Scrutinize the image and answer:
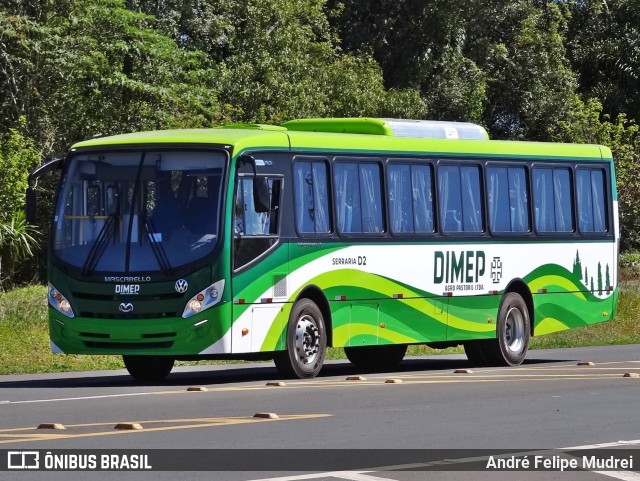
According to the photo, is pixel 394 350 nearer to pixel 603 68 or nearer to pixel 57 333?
pixel 57 333

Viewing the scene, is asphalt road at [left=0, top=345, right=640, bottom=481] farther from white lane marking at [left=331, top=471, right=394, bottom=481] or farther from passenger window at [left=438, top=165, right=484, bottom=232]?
passenger window at [left=438, top=165, right=484, bottom=232]

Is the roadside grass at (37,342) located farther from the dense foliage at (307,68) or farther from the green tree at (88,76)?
the green tree at (88,76)

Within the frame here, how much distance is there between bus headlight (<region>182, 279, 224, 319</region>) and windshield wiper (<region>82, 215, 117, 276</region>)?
1.30 meters

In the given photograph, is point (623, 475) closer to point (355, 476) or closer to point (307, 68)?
point (355, 476)

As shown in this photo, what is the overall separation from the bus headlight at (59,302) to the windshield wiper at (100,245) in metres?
0.42

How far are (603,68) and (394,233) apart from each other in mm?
34844

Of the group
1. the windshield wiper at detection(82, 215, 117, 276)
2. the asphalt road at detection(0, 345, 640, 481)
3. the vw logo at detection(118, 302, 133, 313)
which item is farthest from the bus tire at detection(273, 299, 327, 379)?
the windshield wiper at detection(82, 215, 117, 276)

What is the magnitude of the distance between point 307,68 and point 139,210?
72.2 feet

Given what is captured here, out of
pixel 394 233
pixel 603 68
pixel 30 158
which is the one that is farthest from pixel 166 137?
pixel 603 68

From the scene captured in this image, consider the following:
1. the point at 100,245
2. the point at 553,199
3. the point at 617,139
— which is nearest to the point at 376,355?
the point at 553,199

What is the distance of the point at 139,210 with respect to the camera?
741 inches

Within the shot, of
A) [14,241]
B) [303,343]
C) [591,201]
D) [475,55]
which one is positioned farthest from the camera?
[475,55]

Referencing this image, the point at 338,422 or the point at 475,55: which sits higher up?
the point at 475,55

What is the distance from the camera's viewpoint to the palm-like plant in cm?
3184
